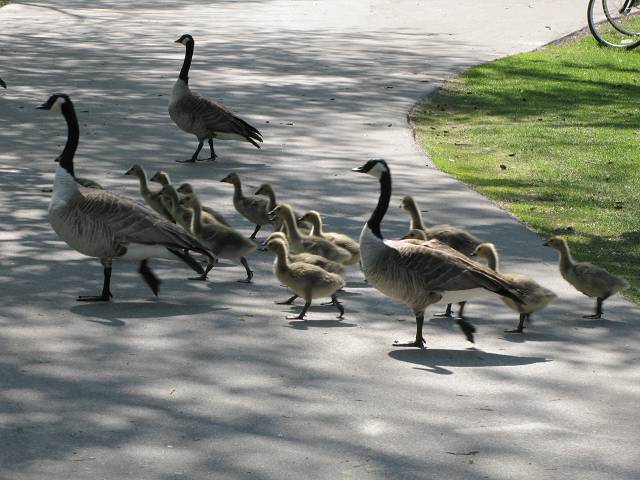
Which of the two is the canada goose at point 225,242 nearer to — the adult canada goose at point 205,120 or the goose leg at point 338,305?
the goose leg at point 338,305

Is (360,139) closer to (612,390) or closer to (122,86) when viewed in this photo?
(122,86)

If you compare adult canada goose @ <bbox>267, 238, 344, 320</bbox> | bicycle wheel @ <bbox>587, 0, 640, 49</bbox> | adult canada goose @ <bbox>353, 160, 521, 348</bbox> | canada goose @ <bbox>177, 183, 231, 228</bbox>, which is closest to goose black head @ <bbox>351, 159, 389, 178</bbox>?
adult canada goose @ <bbox>353, 160, 521, 348</bbox>

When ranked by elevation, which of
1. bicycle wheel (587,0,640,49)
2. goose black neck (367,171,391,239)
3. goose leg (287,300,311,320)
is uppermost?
goose black neck (367,171,391,239)

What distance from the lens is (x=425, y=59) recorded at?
22.2 meters

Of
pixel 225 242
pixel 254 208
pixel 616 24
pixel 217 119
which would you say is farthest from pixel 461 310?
pixel 616 24

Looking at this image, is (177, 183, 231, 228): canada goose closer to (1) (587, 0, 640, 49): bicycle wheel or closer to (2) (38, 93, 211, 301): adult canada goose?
(2) (38, 93, 211, 301): adult canada goose

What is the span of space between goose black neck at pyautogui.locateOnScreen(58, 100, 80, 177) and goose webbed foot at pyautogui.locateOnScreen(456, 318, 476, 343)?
3.18m

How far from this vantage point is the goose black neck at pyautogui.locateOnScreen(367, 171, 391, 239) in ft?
27.9

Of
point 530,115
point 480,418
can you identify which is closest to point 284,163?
point 530,115

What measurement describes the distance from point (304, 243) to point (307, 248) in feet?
0.22

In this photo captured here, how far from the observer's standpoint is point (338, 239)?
10.1 m

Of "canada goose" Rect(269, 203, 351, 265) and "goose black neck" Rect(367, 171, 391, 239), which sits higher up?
"goose black neck" Rect(367, 171, 391, 239)

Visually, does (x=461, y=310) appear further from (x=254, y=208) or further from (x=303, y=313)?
(x=254, y=208)

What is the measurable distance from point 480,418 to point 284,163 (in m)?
7.53
